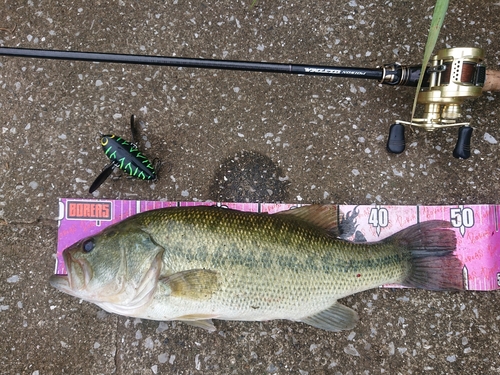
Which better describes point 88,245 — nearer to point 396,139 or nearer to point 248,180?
point 248,180

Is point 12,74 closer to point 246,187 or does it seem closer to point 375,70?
point 246,187

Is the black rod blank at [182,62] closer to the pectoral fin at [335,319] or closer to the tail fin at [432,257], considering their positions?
the tail fin at [432,257]

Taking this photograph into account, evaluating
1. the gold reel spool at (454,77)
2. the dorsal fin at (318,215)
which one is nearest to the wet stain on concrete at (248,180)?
the dorsal fin at (318,215)

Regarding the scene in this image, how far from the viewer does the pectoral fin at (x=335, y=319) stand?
2154 mm

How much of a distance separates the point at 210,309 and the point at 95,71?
1730mm

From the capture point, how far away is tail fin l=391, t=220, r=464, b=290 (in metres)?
2.16

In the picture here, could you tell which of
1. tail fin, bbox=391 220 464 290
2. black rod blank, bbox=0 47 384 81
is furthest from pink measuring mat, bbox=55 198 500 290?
black rod blank, bbox=0 47 384 81

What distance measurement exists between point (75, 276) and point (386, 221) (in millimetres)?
1838

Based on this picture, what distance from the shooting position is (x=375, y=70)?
6.43 ft

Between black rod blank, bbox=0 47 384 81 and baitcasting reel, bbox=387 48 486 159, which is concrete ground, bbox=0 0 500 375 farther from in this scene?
black rod blank, bbox=0 47 384 81

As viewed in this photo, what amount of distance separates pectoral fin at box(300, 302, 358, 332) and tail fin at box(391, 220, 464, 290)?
1.25 ft

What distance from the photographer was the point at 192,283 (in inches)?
74.2

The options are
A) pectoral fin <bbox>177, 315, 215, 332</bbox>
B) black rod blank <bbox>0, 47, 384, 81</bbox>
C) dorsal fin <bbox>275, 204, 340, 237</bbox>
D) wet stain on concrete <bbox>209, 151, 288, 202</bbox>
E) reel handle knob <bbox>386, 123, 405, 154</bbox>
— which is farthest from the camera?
wet stain on concrete <bbox>209, 151, 288, 202</bbox>

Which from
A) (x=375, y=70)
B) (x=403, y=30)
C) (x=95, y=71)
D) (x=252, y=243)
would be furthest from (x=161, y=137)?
(x=403, y=30)
